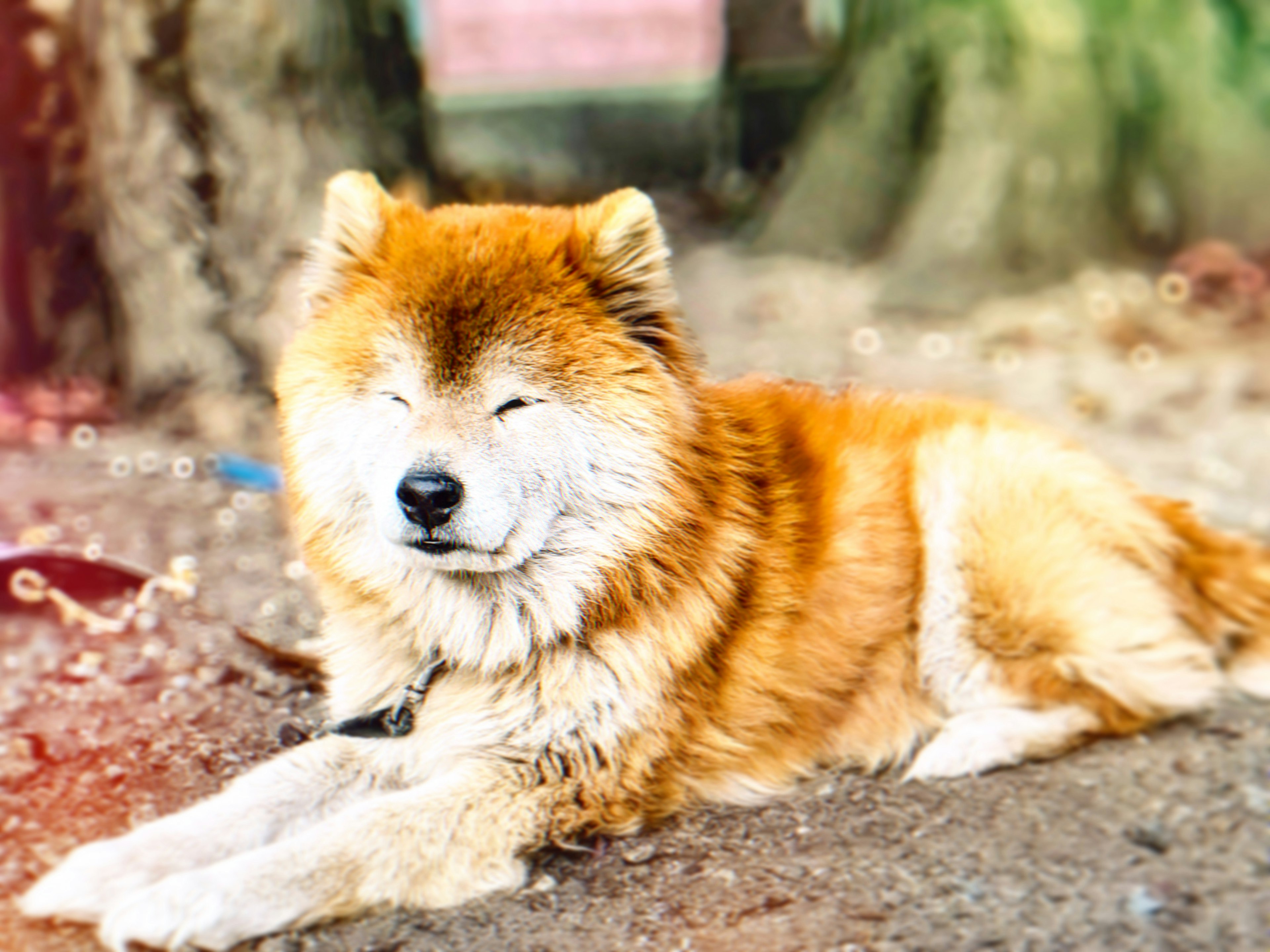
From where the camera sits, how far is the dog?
5.75 feet

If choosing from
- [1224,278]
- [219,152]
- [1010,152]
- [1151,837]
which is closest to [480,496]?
[1151,837]

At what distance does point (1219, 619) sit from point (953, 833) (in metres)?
1.02

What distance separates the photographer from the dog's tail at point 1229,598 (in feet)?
7.77

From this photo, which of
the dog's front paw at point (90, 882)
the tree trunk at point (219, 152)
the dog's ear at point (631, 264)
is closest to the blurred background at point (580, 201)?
the tree trunk at point (219, 152)

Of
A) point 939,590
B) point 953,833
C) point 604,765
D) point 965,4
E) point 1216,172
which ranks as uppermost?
point 965,4

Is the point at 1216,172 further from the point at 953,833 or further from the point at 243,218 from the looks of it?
the point at 243,218

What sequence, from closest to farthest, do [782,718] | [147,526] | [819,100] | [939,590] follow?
1. [782,718]
2. [939,590]
3. [147,526]
4. [819,100]

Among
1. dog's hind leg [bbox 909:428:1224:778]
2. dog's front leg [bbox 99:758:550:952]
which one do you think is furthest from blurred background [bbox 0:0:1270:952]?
dog's front leg [bbox 99:758:550:952]

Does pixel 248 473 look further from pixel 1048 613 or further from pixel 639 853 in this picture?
pixel 1048 613

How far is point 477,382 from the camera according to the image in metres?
1.77

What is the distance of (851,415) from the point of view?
2.40 meters

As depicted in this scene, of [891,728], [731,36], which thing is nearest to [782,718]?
[891,728]

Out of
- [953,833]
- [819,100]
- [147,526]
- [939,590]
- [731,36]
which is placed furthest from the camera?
[819,100]

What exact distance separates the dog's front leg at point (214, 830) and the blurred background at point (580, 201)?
0.24 meters
